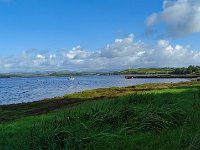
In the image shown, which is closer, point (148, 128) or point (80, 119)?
point (148, 128)

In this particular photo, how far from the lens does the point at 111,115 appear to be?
15.3 meters

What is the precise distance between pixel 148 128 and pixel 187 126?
151 cm

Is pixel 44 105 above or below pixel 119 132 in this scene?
below

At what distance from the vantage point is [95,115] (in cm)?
1544

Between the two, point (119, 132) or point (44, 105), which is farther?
point (44, 105)

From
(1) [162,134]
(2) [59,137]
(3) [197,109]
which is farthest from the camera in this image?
(3) [197,109]

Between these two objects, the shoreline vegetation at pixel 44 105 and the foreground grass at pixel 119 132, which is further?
Result: the shoreline vegetation at pixel 44 105

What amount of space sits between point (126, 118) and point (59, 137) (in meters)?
4.19

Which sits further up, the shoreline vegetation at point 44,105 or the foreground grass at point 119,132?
the foreground grass at point 119,132

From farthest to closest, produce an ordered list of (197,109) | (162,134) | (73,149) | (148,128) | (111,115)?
(197,109), (111,115), (148,128), (162,134), (73,149)

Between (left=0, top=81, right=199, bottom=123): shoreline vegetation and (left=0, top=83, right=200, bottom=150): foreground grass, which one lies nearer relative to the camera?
(left=0, top=83, right=200, bottom=150): foreground grass

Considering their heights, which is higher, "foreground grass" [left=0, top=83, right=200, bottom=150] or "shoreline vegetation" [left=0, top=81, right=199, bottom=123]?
"foreground grass" [left=0, top=83, right=200, bottom=150]

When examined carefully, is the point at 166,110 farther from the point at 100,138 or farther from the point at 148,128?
the point at 100,138

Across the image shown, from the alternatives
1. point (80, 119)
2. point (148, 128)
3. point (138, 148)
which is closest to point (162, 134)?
point (148, 128)
